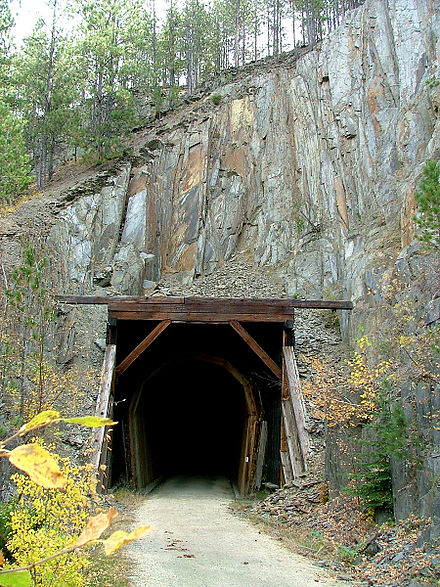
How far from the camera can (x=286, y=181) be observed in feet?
84.4

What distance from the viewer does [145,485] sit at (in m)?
19.3

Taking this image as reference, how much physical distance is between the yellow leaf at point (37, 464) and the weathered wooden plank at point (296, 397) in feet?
45.5

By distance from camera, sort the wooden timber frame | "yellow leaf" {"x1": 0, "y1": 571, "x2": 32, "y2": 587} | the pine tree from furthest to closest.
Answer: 1. the pine tree
2. the wooden timber frame
3. "yellow leaf" {"x1": 0, "y1": 571, "x2": 32, "y2": 587}

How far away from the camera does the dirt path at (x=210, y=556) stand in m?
7.23

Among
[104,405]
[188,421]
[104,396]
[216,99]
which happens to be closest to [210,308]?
[104,396]

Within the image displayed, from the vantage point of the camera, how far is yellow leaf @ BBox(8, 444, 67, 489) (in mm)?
Result: 1241

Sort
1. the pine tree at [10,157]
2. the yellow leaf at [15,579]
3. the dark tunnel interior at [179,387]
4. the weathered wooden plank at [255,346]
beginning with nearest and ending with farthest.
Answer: the yellow leaf at [15,579], the weathered wooden plank at [255,346], the dark tunnel interior at [179,387], the pine tree at [10,157]

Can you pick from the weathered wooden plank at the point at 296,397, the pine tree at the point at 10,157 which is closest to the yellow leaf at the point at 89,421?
the weathered wooden plank at the point at 296,397

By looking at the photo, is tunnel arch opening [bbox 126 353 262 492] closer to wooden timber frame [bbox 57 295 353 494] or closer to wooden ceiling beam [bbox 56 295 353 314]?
wooden timber frame [bbox 57 295 353 494]

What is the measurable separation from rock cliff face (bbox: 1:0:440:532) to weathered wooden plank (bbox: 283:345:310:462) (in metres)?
2.44

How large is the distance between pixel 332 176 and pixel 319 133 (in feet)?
8.26

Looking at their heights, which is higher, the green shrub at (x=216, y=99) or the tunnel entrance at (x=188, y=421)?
the green shrub at (x=216, y=99)

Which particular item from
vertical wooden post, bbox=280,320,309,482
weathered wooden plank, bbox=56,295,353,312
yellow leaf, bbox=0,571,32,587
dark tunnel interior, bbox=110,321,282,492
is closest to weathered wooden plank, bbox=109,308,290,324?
weathered wooden plank, bbox=56,295,353,312

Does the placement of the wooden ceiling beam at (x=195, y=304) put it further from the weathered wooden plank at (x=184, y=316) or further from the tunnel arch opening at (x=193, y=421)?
the tunnel arch opening at (x=193, y=421)
